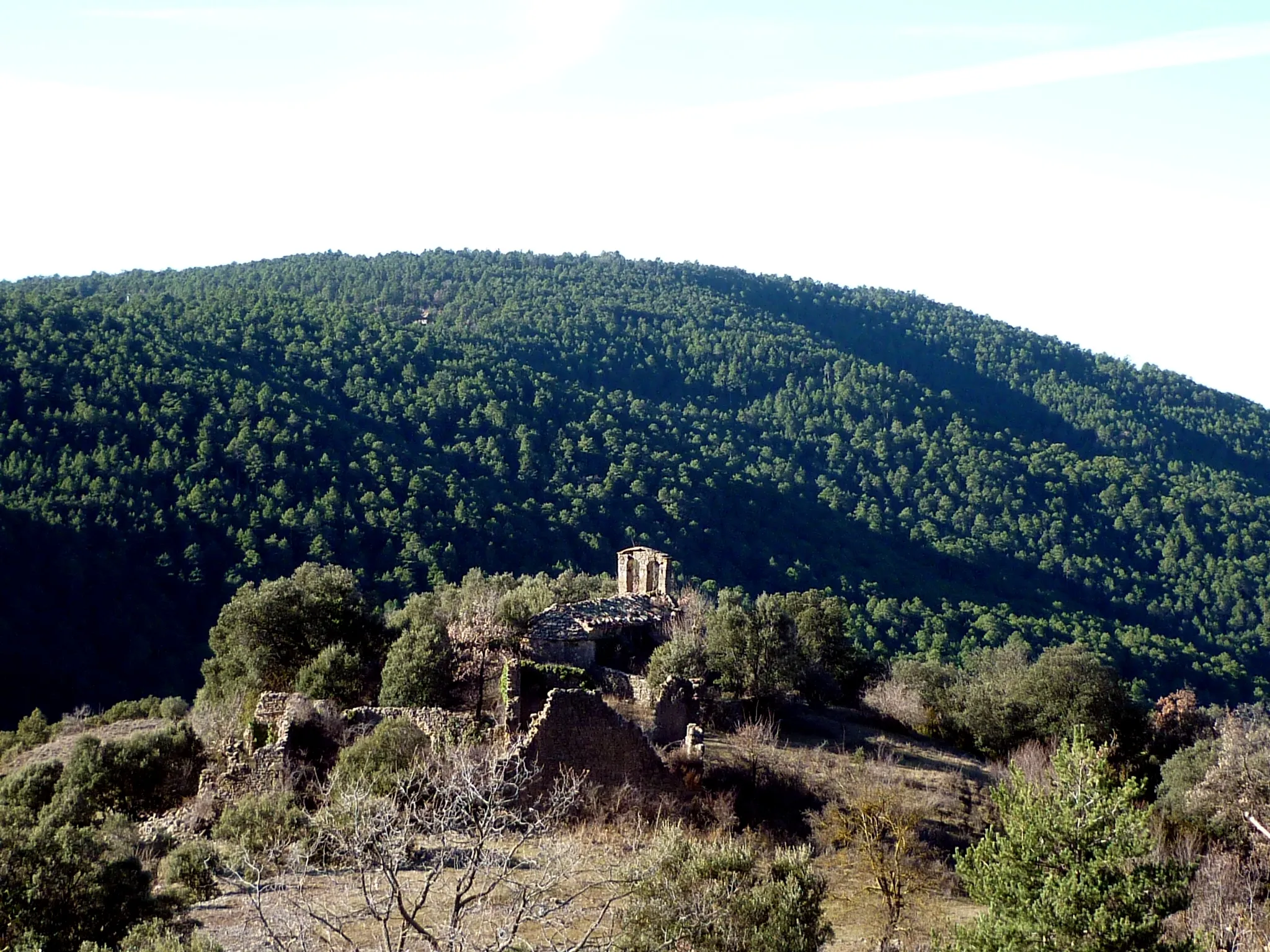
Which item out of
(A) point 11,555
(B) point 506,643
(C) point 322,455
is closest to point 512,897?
(B) point 506,643

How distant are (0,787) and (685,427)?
193ft

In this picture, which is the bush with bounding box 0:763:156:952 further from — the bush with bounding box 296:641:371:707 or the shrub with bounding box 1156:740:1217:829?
the shrub with bounding box 1156:740:1217:829

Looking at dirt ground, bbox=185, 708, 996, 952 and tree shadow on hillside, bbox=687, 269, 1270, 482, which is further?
tree shadow on hillside, bbox=687, 269, 1270, 482

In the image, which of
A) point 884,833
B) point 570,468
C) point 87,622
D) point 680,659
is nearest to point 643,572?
point 680,659

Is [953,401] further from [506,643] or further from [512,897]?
[512,897]

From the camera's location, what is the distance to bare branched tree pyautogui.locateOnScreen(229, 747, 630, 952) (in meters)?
9.14

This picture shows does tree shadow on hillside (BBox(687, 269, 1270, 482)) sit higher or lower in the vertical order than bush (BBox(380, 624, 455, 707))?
higher

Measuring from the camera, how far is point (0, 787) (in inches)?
711

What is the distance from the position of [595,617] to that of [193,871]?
12.3 m

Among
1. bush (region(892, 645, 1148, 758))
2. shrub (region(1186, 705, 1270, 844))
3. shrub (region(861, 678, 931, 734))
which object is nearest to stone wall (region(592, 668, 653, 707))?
shrub (region(861, 678, 931, 734))

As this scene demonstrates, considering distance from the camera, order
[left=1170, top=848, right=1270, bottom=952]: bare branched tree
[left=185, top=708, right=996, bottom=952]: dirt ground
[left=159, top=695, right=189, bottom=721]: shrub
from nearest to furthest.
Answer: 1. [left=185, top=708, right=996, bottom=952]: dirt ground
2. [left=1170, top=848, right=1270, bottom=952]: bare branched tree
3. [left=159, top=695, right=189, bottom=721]: shrub

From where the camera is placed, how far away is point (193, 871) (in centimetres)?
1348

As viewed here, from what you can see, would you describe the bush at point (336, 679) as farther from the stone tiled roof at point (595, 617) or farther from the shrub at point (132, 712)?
the shrub at point (132, 712)

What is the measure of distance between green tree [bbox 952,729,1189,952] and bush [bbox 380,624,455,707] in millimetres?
11608
